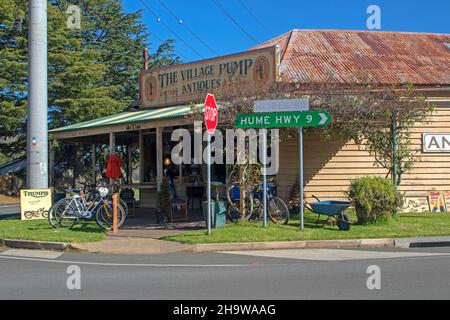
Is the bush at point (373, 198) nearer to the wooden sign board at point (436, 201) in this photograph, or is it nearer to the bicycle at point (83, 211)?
the wooden sign board at point (436, 201)

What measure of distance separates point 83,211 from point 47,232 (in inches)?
47.3

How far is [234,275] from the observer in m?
8.70

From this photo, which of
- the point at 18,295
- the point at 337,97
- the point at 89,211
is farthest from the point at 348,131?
the point at 18,295

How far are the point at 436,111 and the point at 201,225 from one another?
29.2 ft

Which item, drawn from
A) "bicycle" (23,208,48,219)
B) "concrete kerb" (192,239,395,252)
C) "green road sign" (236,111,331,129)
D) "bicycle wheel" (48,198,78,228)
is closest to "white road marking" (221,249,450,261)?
"concrete kerb" (192,239,395,252)

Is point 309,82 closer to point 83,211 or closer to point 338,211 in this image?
point 338,211

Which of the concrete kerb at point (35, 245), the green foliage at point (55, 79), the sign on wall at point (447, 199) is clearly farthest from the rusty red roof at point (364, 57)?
the green foliage at point (55, 79)

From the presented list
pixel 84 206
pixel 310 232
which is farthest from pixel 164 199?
pixel 310 232

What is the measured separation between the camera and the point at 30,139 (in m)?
17.7

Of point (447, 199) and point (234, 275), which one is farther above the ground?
point (447, 199)
